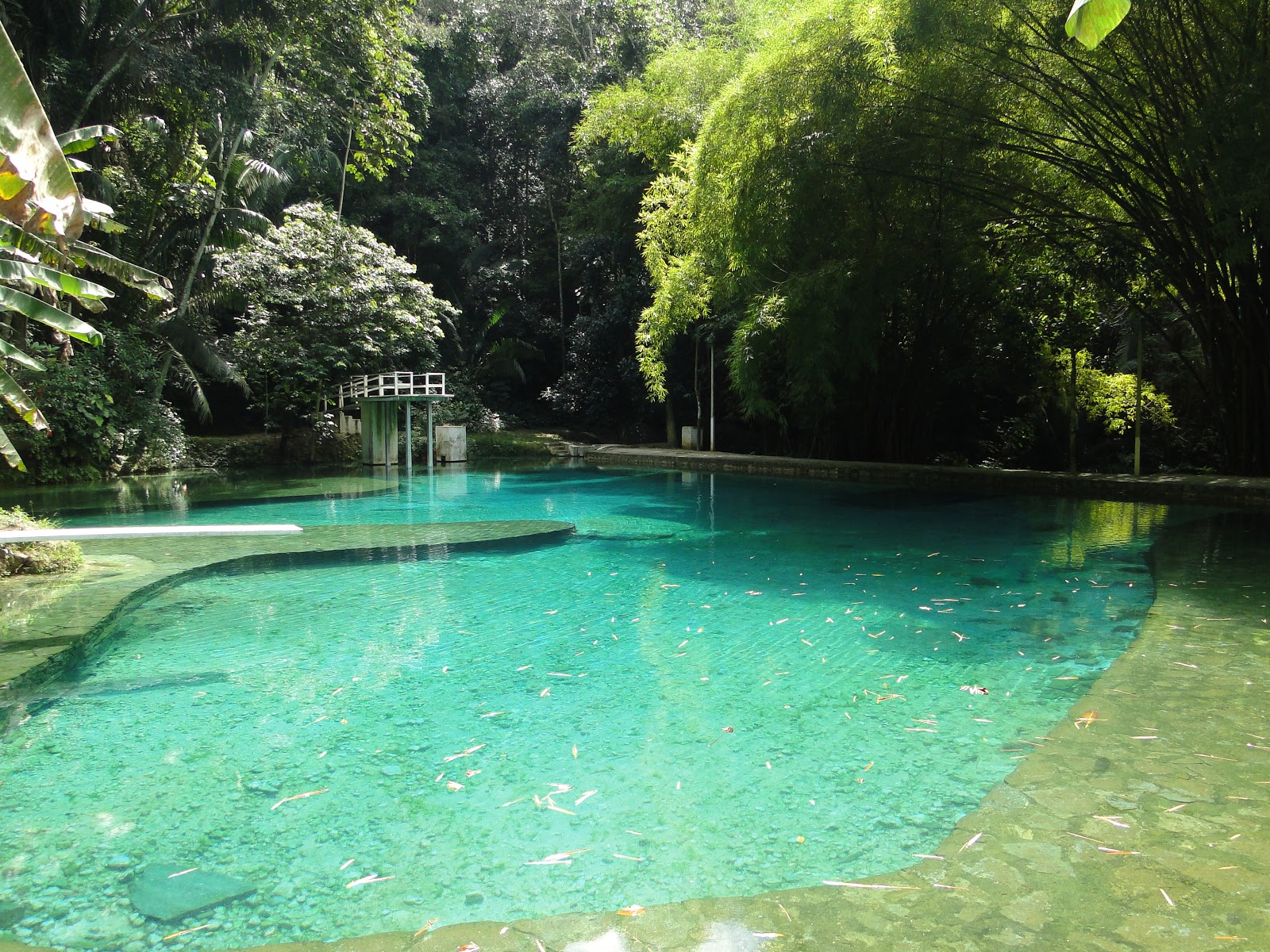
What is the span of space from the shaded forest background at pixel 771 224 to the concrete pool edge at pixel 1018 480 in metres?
1.03

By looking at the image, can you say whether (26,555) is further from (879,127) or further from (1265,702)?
(879,127)

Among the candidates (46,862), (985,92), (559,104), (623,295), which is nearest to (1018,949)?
(46,862)

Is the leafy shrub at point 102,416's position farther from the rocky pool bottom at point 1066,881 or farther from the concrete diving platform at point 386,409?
the rocky pool bottom at point 1066,881

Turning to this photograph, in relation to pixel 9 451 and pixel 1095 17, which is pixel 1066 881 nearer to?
pixel 1095 17

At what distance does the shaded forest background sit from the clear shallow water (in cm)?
320

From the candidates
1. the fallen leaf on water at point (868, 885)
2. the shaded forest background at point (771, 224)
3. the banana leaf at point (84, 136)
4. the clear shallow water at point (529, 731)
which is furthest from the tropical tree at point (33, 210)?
the fallen leaf on water at point (868, 885)

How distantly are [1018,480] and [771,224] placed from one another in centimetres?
536

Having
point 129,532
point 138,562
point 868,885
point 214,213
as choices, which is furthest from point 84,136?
point 214,213


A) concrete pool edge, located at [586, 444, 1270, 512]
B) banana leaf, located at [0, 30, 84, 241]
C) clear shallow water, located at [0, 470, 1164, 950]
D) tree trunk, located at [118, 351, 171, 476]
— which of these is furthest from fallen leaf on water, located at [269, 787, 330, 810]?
tree trunk, located at [118, 351, 171, 476]

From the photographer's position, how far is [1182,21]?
336 inches

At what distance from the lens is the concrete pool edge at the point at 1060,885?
81.1 inches

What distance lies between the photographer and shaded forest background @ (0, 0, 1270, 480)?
9.16 metres

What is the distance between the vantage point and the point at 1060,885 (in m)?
2.25

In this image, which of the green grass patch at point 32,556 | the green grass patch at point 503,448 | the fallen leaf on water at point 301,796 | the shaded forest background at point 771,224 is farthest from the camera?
the green grass patch at point 503,448
